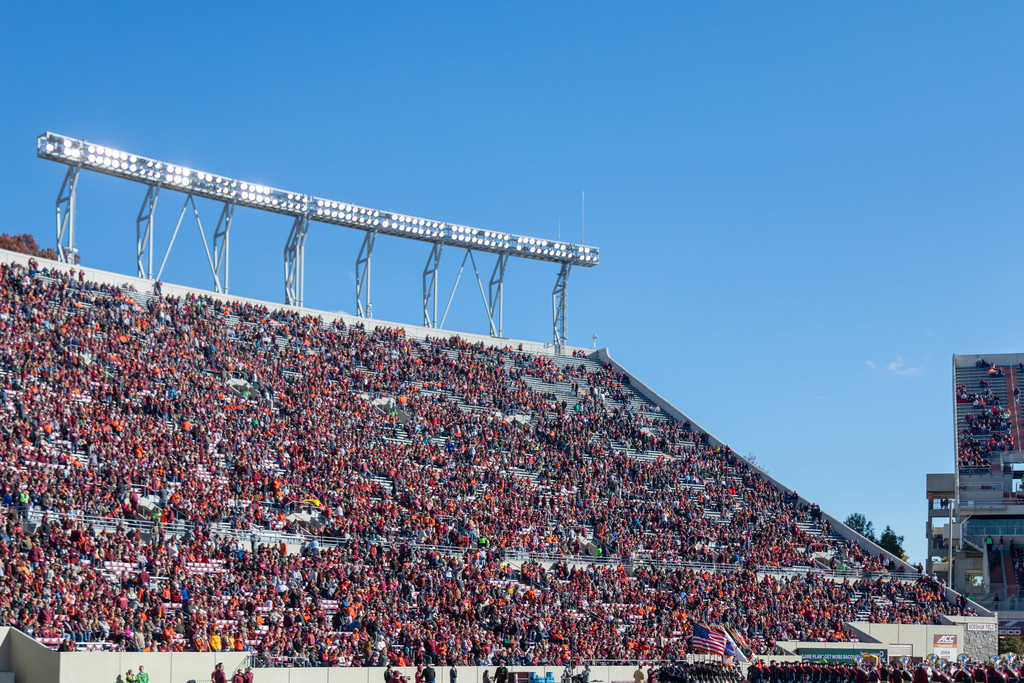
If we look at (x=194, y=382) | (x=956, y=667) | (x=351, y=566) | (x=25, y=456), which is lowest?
(x=956, y=667)

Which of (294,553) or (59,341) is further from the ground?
(59,341)

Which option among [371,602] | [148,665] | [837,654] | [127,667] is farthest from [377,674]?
[837,654]

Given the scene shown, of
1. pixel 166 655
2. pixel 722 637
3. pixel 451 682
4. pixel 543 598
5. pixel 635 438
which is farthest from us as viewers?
pixel 635 438

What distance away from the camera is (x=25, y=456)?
38750mm

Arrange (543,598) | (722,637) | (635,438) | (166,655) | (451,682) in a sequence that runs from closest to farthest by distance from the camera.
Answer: (166,655)
(451,682)
(722,637)
(543,598)
(635,438)

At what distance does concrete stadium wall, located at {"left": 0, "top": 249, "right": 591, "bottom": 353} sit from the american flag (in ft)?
90.6

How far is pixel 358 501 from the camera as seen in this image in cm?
4591

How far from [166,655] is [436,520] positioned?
17291 millimetres

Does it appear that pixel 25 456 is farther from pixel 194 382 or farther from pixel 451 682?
pixel 451 682

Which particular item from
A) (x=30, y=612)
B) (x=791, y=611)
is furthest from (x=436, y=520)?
(x=30, y=612)

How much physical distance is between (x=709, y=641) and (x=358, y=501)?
1408cm

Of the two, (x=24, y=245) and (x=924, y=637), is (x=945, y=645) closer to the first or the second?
Answer: (x=924, y=637)

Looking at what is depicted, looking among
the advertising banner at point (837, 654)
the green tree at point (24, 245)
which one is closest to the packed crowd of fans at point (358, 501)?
the advertising banner at point (837, 654)

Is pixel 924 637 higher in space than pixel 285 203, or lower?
lower
